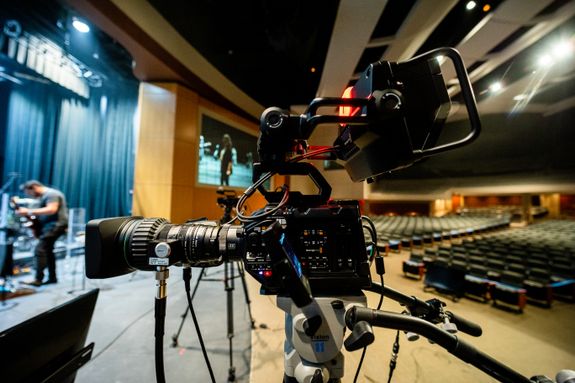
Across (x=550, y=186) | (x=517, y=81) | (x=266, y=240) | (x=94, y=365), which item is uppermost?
(x=517, y=81)

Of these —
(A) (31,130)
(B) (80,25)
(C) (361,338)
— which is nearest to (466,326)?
(C) (361,338)

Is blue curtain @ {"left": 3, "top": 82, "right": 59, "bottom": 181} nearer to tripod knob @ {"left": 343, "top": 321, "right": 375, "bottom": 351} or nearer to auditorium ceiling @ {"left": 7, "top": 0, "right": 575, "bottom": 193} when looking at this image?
auditorium ceiling @ {"left": 7, "top": 0, "right": 575, "bottom": 193}

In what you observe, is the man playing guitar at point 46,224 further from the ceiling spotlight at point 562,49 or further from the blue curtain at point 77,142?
the ceiling spotlight at point 562,49

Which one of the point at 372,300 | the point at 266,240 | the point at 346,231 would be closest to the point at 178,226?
the point at 266,240

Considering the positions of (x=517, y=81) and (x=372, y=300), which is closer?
(x=372, y=300)

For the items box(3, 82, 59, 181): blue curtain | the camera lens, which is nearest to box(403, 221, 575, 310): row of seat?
the camera lens

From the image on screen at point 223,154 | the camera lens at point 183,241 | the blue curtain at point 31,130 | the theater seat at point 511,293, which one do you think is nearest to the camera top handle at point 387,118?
the camera lens at point 183,241

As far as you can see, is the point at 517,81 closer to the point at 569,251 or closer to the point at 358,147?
the point at 569,251

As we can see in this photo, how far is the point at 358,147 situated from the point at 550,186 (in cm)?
1397

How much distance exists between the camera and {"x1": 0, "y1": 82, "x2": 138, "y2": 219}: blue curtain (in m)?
4.76

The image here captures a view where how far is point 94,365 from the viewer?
1.47 metres

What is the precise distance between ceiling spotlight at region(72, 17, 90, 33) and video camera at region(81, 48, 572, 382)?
499 centimetres

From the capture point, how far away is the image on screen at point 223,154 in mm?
4977

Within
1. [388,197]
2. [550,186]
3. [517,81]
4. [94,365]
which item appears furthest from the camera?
[388,197]
